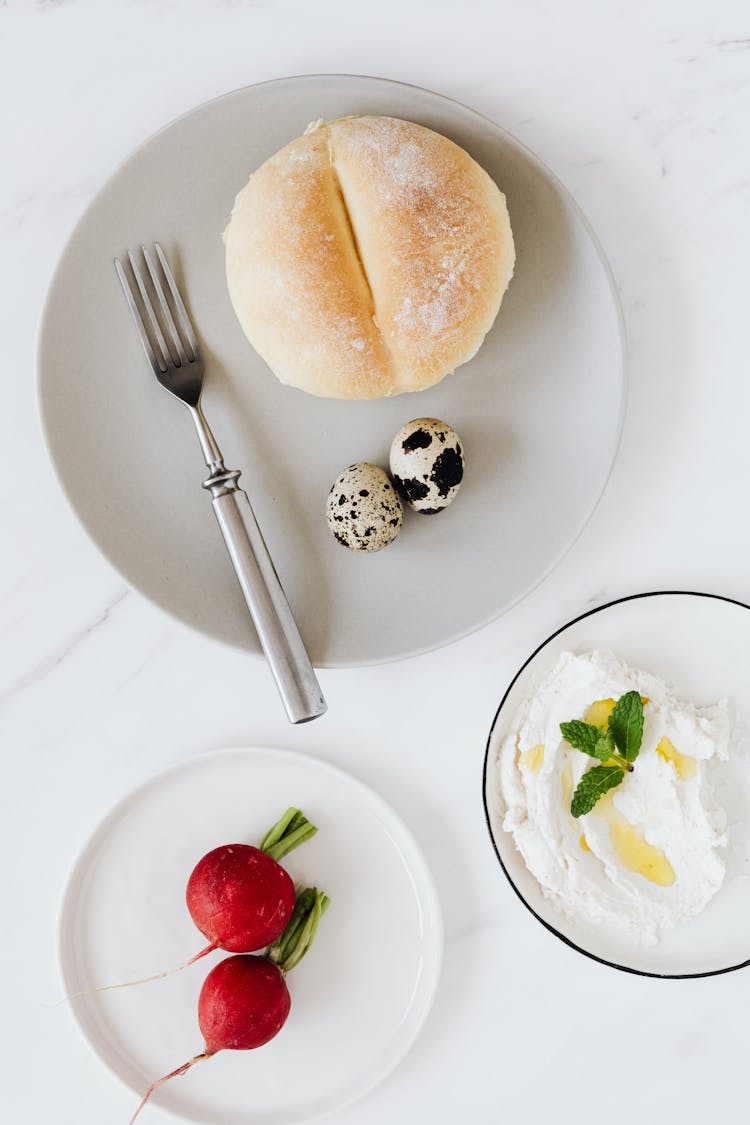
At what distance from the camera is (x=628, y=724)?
102 cm

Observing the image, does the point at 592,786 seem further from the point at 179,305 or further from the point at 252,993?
the point at 179,305

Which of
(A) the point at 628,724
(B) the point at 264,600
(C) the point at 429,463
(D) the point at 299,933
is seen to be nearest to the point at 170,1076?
(D) the point at 299,933

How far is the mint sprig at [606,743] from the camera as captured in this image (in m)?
1.02

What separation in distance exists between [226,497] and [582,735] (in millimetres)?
514

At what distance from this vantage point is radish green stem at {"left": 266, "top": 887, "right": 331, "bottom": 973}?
1.10 m

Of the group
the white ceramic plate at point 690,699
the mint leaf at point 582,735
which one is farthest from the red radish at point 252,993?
the mint leaf at point 582,735

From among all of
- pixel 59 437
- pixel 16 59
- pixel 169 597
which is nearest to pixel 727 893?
pixel 169 597

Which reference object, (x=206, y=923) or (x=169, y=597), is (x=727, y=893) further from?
(x=169, y=597)

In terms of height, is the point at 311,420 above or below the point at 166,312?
below

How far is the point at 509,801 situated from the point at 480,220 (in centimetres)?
69

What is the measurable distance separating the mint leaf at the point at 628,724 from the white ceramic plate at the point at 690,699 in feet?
0.24

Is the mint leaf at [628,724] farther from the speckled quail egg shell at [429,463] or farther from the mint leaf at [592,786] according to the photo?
the speckled quail egg shell at [429,463]

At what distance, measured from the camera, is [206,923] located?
103 centimetres

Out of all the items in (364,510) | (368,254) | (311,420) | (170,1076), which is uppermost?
(368,254)
